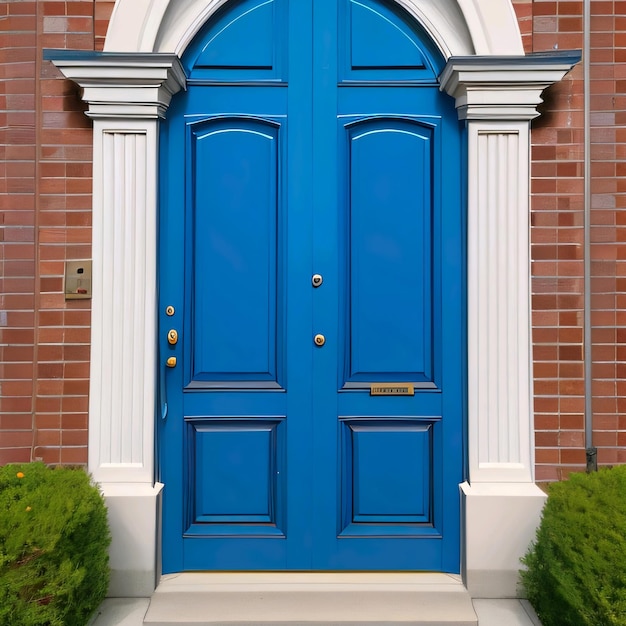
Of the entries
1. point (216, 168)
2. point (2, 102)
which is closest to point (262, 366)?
point (216, 168)

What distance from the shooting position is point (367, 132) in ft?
10.8

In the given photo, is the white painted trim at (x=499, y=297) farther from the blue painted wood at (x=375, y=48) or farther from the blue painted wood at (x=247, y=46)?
the blue painted wood at (x=247, y=46)

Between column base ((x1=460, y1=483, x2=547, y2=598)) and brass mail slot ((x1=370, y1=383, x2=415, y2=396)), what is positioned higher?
brass mail slot ((x1=370, y1=383, x2=415, y2=396))

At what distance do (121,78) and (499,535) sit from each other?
2.89 meters

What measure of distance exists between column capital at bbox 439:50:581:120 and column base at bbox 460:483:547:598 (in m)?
1.86

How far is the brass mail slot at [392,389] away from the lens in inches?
129

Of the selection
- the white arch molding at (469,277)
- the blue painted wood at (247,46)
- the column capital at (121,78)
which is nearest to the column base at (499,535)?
the white arch molding at (469,277)

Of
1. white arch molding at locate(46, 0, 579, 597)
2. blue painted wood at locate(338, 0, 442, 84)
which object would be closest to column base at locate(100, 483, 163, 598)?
white arch molding at locate(46, 0, 579, 597)

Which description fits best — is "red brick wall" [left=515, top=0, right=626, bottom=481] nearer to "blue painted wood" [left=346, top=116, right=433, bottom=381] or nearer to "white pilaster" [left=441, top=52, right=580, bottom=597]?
"white pilaster" [left=441, top=52, right=580, bottom=597]

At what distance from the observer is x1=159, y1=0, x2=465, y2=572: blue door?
3264mm

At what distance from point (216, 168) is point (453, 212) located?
1.24 m

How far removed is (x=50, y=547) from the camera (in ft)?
8.05

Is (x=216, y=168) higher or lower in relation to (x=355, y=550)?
higher

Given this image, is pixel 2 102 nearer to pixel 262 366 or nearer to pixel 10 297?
pixel 10 297
